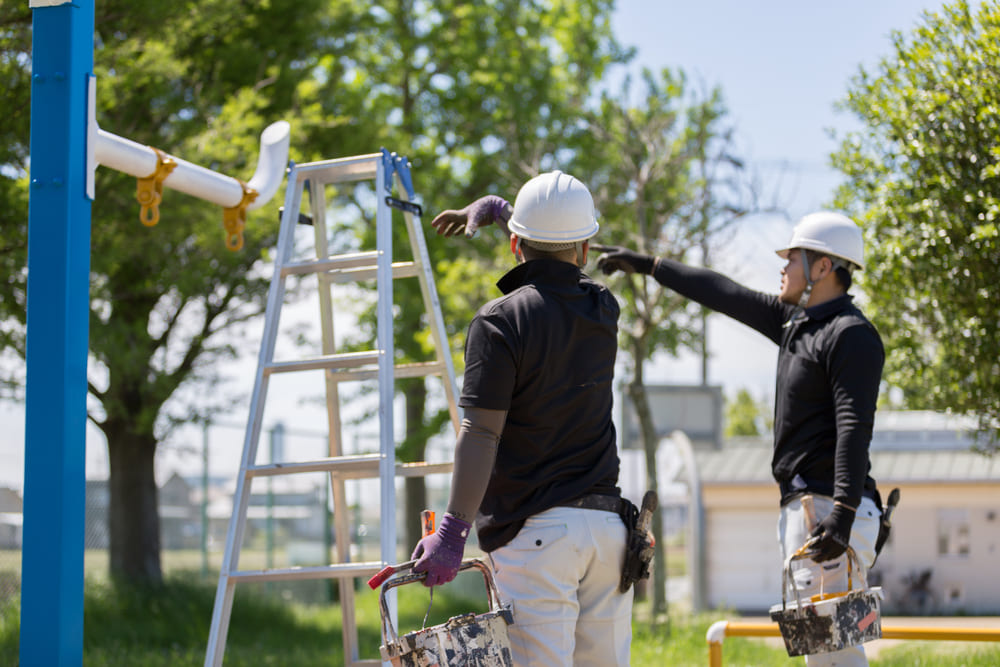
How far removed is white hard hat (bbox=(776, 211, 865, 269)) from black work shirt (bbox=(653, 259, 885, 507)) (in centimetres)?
20

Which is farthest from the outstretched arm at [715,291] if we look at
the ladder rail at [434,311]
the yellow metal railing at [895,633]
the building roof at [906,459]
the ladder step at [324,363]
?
the building roof at [906,459]

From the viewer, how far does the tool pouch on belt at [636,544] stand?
3.21m

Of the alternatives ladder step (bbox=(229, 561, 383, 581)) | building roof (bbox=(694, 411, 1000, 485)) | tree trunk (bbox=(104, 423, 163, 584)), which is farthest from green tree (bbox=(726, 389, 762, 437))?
ladder step (bbox=(229, 561, 383, 581))

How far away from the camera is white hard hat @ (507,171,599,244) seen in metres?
3.33

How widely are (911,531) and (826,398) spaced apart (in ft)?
65.2

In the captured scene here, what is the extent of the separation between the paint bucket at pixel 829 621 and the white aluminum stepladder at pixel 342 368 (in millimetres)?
1468

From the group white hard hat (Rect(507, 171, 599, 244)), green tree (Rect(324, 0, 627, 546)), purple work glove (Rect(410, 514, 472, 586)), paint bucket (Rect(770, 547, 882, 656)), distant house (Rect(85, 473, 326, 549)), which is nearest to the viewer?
purple work glove (Rect(410, 514, 472, 586))

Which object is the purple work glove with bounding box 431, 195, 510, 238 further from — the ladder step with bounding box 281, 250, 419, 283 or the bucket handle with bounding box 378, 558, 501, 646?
the bucket handle with bounding box 378, 558, 501, 646

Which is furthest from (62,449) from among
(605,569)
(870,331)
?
(870,331)

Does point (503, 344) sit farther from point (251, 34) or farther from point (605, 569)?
point (251, 34)

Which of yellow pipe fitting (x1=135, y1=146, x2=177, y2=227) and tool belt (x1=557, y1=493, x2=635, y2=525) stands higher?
yellow pipe fitting (x1=135, y1=146, x2=177, y2=227)

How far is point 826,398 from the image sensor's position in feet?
13.8

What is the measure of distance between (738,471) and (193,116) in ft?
50.5

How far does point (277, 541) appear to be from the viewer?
52.7 ft
